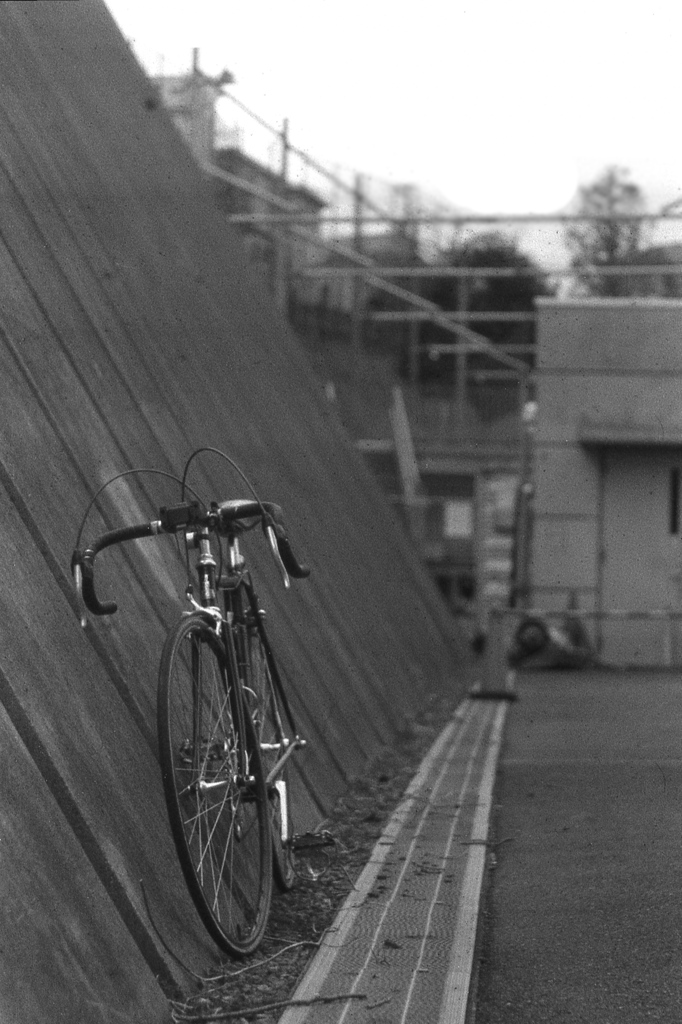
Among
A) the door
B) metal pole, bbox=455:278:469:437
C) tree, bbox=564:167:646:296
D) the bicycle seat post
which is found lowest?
the door

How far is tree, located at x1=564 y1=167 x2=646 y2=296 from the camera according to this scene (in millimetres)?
23844

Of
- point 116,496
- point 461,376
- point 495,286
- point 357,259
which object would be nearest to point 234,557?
point 116,496

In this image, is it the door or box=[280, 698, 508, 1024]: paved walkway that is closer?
box=[280, 698, 508, 1024]: paved walkway

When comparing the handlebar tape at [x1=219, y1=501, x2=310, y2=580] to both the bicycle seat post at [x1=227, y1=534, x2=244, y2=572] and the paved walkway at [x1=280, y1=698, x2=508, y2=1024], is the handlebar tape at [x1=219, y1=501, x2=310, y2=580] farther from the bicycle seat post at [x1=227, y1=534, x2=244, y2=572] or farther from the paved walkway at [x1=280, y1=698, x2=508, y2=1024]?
the paved walkway at [x1=280, y1=698, x2=508, y2=1024]

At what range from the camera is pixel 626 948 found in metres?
5.16

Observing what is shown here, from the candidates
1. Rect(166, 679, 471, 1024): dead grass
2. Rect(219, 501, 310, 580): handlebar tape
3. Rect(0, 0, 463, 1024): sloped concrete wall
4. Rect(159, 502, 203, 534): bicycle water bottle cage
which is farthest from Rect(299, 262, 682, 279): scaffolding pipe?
Rect(159, 502, 203, 534): bicycle water bottle cage

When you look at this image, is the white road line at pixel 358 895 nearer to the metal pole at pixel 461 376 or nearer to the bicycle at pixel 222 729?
the bicycle at pixel 222 729

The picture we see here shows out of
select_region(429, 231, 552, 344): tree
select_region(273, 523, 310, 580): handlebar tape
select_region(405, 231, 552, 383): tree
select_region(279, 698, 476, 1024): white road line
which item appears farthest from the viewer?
select_region(405, 231, 552, 383): tree

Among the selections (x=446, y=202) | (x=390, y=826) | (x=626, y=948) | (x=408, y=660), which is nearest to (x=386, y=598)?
(x=408, y=660)

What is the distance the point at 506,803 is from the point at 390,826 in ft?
4.27

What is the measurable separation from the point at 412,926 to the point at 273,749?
76 cm

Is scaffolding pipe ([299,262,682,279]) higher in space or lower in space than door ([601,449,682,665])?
higher

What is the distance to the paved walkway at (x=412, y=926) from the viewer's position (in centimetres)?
435

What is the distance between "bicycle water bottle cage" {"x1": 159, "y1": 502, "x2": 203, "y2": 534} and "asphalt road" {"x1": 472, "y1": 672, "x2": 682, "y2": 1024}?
1.44m
